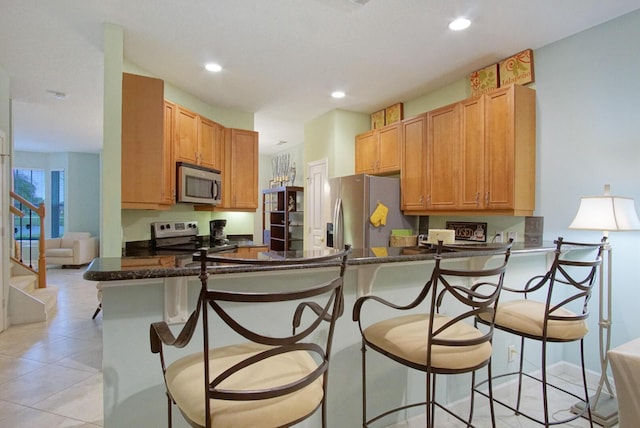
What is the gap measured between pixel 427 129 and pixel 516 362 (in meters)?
2.34

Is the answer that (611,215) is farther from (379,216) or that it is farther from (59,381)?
(59,381)

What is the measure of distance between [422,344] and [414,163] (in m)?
2.80

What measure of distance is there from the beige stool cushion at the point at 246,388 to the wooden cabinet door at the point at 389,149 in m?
3.30

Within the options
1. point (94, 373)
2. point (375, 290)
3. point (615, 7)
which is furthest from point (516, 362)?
point (94, 373)

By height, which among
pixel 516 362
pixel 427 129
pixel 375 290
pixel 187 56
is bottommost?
pixel 516 362

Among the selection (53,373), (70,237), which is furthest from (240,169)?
(70,237)

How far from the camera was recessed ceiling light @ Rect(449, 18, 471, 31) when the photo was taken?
2.54m

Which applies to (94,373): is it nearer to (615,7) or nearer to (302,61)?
(302,61)

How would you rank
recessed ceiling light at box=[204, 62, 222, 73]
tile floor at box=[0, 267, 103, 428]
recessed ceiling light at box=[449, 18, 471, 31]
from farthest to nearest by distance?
recessed ceiling light at box=[204, 62, 222, 73], recessed ceiling light at box=[449, 18, 471, 31], tile floor at box=[0, 267, 103, 428]

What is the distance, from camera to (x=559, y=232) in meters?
2.83

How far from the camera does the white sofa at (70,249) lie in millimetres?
7387

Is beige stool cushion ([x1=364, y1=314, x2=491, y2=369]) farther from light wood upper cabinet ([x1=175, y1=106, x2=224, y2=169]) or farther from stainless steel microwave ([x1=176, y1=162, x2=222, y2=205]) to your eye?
light wood upper cabinet ([x1=175, y1=106, x2=224, y2=169])

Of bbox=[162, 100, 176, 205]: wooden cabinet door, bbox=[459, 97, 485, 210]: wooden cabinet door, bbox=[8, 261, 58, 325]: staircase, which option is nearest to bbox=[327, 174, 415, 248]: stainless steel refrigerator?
bbox=[459, 97, 485, 210]: wooden cabinet door

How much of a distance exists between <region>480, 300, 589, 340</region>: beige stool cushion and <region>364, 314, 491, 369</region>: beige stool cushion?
1.50 feet
